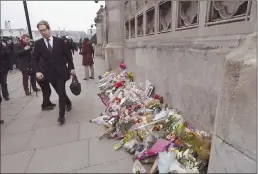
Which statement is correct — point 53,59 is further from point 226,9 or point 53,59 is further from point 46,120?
→ point 226,9

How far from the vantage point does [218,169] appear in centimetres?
184

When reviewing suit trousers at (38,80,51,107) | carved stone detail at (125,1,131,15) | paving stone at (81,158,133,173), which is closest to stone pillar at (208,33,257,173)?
paving stone at (81,158,133,173)

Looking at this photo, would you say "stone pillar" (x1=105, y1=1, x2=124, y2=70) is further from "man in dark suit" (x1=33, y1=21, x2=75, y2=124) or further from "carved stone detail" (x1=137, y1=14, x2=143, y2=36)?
"man in dark suit" (x1=33, y1=21, x2=75, y2=124)

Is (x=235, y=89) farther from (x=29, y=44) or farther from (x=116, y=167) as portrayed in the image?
(x=29, y=44)

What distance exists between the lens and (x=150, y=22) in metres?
4.89

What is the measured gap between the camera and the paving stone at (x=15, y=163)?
1890 mm

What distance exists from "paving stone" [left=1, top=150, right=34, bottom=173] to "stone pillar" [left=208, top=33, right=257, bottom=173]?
6.52ft

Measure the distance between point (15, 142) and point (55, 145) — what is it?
547mm

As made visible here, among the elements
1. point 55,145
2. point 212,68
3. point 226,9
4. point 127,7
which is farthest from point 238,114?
point 127,7

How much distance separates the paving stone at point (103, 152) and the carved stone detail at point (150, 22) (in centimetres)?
300

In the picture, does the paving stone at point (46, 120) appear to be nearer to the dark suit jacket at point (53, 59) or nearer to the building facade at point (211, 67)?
the dark suit jacket at point (53, 59)

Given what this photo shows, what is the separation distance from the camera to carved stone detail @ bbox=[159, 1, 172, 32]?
151 inches

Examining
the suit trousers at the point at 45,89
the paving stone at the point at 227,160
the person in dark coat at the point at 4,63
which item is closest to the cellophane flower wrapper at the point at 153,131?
the paving stone at the point at 227,160

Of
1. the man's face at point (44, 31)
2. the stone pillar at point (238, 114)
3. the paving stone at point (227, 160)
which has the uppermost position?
the man's face at point (44, 31)
